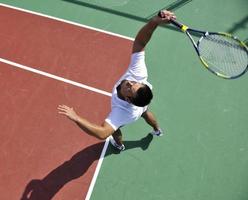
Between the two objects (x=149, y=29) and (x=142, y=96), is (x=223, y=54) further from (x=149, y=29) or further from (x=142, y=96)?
(x=142, y=96)

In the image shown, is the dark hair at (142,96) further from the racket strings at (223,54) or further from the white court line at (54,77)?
the white court line at (54,77)

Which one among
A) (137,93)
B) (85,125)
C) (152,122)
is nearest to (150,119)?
(152,122)

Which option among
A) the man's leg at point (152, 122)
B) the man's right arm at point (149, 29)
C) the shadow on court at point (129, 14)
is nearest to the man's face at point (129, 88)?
the man's right arm at point (149, 29)

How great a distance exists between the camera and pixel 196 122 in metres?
5.95

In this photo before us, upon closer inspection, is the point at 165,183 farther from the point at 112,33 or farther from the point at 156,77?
the point at 112,33

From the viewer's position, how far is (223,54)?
519 cm

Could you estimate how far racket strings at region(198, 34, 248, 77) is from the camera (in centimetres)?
495

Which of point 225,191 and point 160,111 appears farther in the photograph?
point 160,111

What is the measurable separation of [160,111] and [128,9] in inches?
101

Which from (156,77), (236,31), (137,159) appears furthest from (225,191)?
(236,31)

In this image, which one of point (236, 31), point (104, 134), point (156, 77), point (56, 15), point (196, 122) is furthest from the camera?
point (56, 15)

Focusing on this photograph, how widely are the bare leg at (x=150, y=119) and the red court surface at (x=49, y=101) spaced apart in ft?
3.07

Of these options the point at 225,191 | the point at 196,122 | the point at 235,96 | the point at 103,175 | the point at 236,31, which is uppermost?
the point at 236,31

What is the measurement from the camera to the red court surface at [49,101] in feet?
18.2
